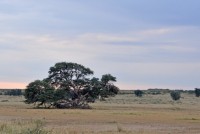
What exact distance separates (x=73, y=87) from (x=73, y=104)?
3519 mm

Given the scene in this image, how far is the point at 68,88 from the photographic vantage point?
8519cm

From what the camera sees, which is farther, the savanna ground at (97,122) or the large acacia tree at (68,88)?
the large acacia tree at (68,88)

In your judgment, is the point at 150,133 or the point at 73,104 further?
the point at 73,104

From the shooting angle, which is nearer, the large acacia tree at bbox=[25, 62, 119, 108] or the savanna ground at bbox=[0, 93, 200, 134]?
the savanna ground at bbox=[0, 93, 200, 134]

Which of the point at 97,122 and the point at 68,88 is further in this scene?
the point at 68,88

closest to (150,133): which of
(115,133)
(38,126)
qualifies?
(115,133)

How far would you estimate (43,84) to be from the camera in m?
85.0

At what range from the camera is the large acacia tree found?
8269cm

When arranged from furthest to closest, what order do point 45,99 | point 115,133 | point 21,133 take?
1. point 45,99
2. point 115,133
3. point 21,133

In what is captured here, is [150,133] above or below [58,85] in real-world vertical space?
below

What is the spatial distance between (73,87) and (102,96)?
4910 millimetres

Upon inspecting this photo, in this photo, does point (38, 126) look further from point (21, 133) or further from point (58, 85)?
point (58, 85)

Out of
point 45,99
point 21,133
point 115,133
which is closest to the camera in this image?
point 21,133

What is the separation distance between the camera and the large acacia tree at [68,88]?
82.7 metres
